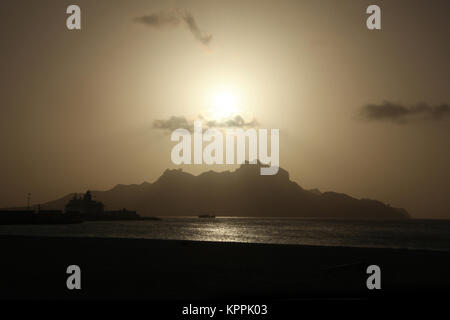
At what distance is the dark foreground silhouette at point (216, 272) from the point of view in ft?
48.4

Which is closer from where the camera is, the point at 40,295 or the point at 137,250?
the point at 40,295

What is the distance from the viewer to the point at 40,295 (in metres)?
14.2

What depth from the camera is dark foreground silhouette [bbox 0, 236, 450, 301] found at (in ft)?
48.4

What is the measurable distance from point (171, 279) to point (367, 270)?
28.8ft

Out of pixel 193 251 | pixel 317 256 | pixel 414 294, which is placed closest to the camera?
pixel 414 294

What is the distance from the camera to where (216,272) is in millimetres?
19469

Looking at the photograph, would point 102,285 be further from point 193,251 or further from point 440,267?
point 440,267

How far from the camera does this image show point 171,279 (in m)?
17.5

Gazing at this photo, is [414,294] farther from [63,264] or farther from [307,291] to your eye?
[63,264]
